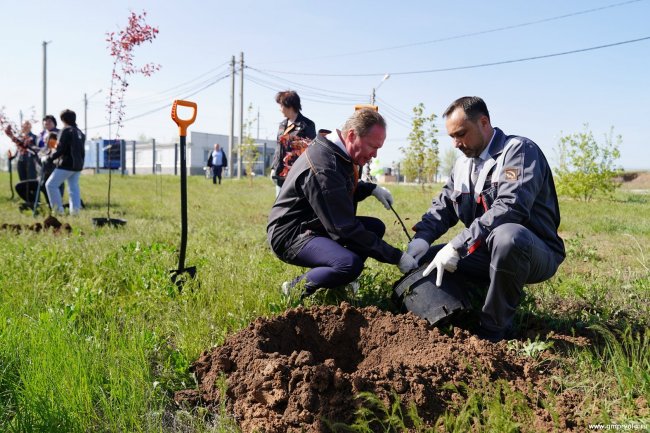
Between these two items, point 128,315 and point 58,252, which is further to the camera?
point 58,252

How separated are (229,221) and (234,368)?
643 cm

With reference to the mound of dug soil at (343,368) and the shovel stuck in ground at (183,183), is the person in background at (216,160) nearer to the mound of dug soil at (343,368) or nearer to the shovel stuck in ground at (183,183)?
the shovel stuck in ground at (183,183)

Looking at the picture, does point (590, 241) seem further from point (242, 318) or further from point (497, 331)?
point (242, 318)

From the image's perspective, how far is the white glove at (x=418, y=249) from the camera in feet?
12.0

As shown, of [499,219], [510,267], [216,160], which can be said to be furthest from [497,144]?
[216,160]

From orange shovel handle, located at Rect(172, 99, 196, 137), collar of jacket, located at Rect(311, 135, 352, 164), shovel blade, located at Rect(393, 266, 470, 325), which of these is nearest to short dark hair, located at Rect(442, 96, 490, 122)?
collar of jacket, located at Rect(311, 135, 352, 164)

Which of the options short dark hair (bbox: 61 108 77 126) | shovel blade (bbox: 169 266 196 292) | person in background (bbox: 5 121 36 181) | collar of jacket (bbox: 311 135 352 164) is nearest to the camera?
collar of jacket (bbox: 311 135 352 164)

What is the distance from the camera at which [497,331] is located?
321 cm

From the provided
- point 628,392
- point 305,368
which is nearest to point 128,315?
point 305,368

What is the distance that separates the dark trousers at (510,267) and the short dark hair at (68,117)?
24.7 ft

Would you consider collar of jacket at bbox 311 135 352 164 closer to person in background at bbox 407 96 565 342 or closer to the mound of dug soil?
person in background at bbox 407 96 565 342

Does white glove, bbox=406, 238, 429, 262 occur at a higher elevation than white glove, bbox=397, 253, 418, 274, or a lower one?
higher

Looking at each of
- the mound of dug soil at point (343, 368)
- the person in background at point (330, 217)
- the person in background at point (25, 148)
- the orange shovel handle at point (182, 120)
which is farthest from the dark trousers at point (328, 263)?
the person in background at point (25, 148)

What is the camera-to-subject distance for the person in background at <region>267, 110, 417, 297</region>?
3523 millimetres
